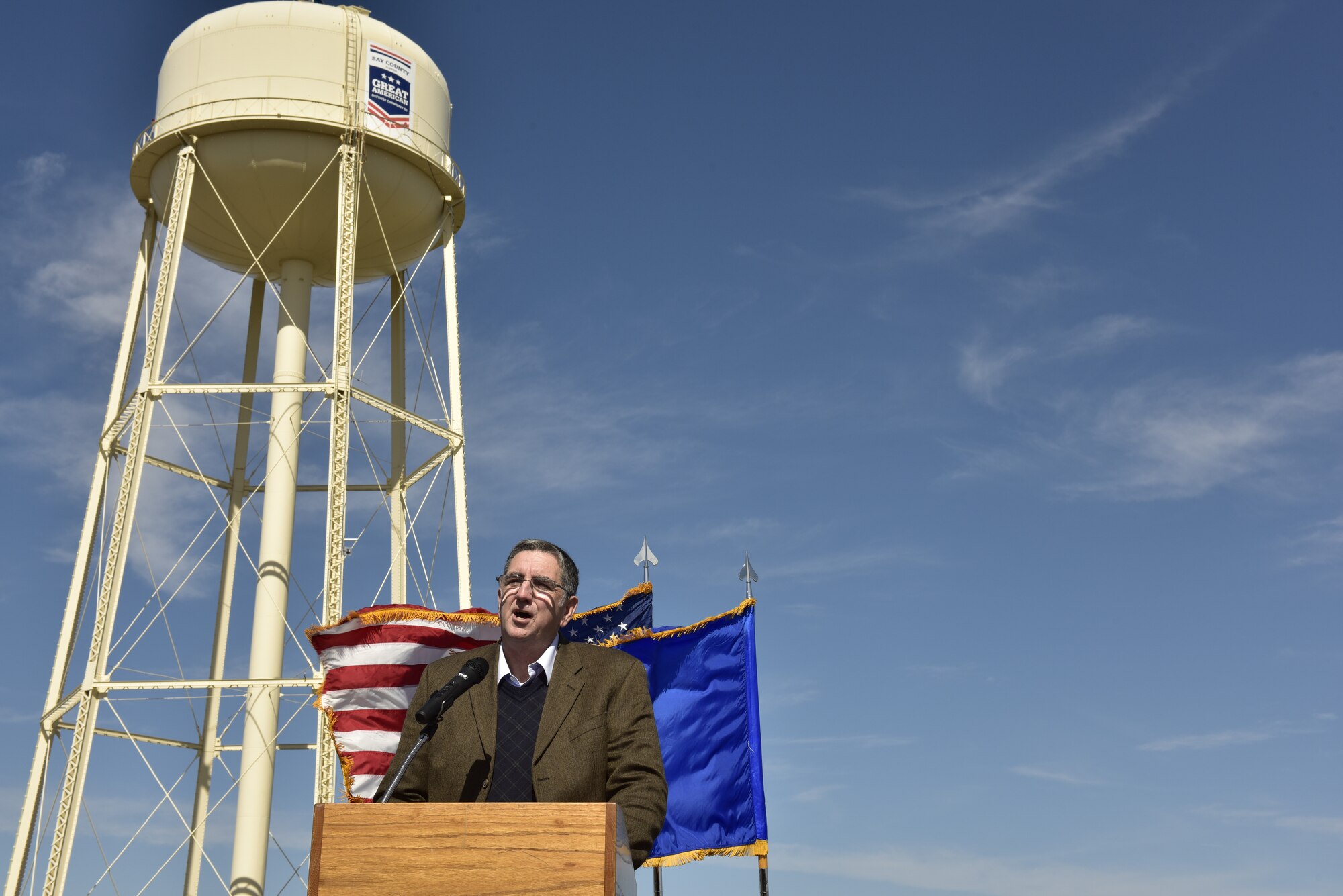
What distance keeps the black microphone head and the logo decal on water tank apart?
16.3 metres

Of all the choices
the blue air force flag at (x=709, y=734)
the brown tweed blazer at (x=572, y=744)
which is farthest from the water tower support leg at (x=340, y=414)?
the brown tweed blazer at (x=572, y=744)

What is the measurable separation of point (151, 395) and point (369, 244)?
177 inches

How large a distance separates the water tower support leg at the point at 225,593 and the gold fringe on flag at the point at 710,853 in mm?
8717

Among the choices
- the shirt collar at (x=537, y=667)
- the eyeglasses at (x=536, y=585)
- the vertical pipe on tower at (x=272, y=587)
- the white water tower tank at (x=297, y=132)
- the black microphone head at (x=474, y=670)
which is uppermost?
the white water tower tank at (x=297, y=132)

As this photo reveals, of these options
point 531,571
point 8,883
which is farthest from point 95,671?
point 531,571

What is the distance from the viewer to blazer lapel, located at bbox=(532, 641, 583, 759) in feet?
18.8

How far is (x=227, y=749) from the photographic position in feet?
68.9

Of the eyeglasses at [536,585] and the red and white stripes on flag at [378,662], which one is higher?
the red and white stripes on flag at [378,662]

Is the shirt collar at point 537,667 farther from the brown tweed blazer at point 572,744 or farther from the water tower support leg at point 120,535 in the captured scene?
the water tower support leg at point 120,535

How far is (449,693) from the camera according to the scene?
5.54 metres

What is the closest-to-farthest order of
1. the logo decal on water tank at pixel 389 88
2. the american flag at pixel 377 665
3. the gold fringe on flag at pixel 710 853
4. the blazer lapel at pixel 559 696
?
the blazer lapel at pixel 559 696 < the american flag at pixel 377 665 < the gold fringe on flag at pixel 710 853 < the logo decal on water tank at pixel 389 88

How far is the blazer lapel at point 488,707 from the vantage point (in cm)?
580

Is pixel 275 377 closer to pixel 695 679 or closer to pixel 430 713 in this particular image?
pixel 695 679

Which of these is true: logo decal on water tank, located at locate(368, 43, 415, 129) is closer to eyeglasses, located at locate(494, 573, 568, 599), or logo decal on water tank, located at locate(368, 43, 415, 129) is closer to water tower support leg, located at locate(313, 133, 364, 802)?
water tower support leg, located at locate(313, 133, 364, 802)
